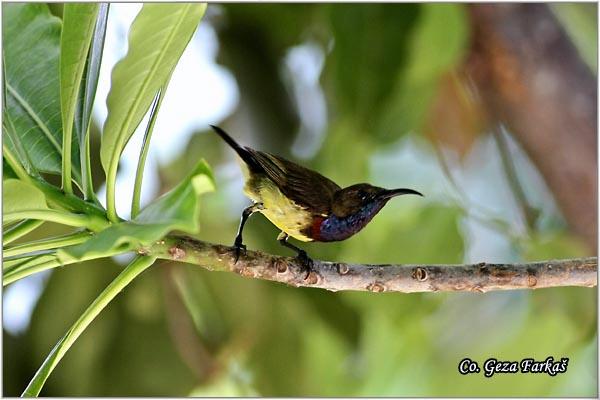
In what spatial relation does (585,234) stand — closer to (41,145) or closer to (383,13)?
(383,13)

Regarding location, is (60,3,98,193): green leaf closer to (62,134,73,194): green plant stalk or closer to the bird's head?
(62,134,73,194): green plant stalk

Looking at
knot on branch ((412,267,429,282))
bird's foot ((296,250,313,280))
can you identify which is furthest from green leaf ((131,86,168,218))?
knot on branch ((412,267,429,282))

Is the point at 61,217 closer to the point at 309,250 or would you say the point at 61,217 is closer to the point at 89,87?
the point at 89,87

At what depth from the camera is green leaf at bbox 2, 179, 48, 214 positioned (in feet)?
3.04

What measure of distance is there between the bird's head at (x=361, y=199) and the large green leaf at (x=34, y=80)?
0.49 metres

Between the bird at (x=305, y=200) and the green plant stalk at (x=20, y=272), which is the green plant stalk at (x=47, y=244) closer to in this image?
the green plant stalk at (x=20, y=272)

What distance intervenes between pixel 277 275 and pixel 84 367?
49.1 inches

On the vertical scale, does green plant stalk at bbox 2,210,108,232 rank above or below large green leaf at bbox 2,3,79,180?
below

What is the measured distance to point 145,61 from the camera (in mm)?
1040

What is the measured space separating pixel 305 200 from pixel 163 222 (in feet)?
2.26

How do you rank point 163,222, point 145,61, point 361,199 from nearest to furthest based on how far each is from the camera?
point 163,222, point 145,61, point 361,199

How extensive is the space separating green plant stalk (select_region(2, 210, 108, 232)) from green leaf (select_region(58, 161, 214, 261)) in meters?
0.11

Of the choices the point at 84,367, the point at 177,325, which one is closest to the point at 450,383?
the point at 177,325

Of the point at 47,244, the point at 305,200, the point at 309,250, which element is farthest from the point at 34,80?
the point at 309,250
